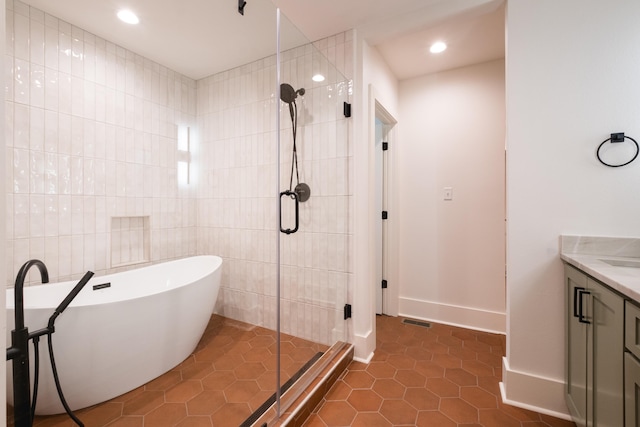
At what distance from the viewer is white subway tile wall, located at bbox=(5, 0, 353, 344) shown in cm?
147

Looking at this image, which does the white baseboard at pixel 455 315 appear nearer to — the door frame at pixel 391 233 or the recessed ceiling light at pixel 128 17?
the door frame at pixel 391 233

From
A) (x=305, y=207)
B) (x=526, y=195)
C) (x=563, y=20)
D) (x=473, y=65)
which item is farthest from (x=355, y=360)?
(x=473, y=65)

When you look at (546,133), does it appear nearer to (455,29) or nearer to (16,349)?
(455,29)

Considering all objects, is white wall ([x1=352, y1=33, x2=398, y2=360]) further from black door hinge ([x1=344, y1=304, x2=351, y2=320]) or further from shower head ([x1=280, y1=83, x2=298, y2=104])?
shower head ([x1=280, y1=83, x2=298, y2=104])

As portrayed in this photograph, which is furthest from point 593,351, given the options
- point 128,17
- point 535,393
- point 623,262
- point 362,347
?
point 128,17

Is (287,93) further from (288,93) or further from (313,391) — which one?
(313,391)

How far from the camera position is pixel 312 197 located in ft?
6.47

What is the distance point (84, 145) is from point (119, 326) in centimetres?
104

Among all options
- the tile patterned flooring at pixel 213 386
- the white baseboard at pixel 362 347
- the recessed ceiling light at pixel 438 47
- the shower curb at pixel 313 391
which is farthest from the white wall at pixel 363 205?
the recessed ceiling light at pixel 438 47

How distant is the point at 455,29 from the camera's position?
2027 mm

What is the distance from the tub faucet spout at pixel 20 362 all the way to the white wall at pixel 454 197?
2773 mm

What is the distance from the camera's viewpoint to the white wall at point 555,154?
4.69 feet

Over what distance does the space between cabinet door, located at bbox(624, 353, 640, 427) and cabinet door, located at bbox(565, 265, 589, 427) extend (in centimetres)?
39

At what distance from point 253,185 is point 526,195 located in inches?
69.8
